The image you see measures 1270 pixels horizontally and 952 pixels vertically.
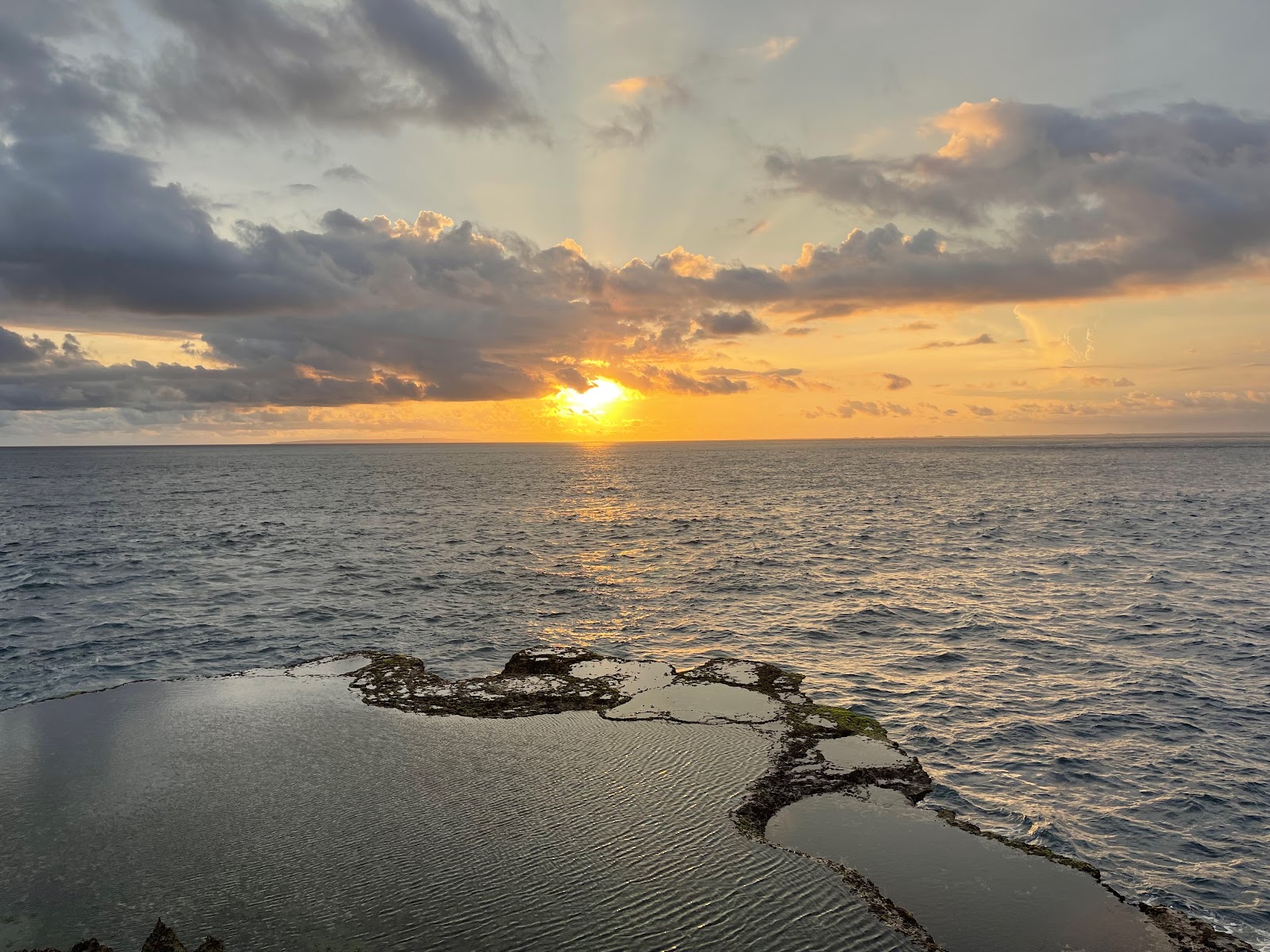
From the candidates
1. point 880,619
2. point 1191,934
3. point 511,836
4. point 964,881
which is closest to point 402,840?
point 511,836

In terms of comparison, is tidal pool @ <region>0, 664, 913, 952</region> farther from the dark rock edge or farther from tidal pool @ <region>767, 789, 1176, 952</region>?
tidal pool @ <region>767, 789, 1176, 952</region>

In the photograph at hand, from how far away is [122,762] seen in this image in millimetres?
19000

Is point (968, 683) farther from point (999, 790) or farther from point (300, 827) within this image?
point (300, 827)

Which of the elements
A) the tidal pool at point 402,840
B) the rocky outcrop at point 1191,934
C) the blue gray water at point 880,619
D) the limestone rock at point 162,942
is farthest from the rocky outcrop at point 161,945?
the rocky outcrop at point 1191,934

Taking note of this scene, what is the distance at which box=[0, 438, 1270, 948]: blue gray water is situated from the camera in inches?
762

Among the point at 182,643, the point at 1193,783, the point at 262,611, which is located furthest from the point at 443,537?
the point at 1193,783

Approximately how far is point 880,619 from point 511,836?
1079 inches

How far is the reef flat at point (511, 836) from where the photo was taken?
12312mm

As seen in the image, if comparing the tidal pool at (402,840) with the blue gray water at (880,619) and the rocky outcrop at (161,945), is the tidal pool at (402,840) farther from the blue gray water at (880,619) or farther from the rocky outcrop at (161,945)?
the blue gray water at (880,619)

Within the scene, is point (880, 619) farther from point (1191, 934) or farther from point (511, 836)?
point (511, 836)

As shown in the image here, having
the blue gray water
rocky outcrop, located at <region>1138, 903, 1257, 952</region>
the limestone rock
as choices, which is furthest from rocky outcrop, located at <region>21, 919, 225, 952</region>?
rocky outcrop, located at <region>1138, 903, 1257, 952</region>

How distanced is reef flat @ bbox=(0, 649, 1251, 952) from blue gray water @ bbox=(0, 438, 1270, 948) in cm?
320

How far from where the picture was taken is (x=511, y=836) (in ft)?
48.5

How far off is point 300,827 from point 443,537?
5740cm
